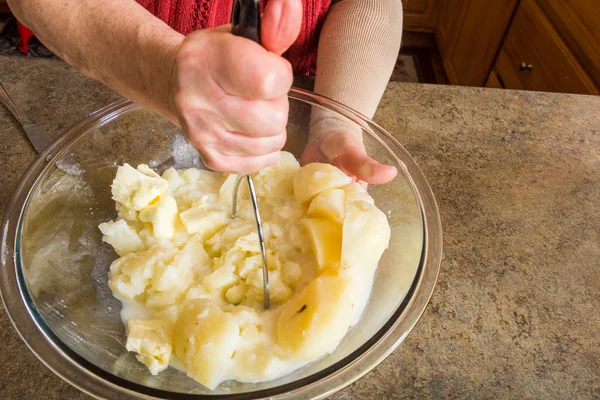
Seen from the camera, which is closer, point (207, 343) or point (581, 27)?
point (207, 343)

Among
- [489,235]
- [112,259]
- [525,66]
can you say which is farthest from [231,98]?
[525,66]

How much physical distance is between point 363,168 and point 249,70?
0.37m

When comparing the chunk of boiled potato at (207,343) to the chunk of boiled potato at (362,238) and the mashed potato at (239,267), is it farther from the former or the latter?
the chunk of boiled potato at (362,238)

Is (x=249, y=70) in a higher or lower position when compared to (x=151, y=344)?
A: higher

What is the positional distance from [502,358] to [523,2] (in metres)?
1.59

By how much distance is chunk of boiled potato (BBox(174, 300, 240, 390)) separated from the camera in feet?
1.88

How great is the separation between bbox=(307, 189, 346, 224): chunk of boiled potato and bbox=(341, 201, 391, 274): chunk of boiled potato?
0.6 inches

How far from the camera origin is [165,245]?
0.72 meters

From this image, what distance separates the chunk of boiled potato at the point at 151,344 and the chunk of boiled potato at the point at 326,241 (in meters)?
0.22

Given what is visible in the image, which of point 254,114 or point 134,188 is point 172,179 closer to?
point 134,188

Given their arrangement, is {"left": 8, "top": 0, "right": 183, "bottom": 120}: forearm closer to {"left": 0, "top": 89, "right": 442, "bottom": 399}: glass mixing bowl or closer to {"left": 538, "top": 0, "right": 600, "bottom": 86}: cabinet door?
{"left": 0, "top": 89, "right": 442, "bottom": 399}: glass mixing bowl

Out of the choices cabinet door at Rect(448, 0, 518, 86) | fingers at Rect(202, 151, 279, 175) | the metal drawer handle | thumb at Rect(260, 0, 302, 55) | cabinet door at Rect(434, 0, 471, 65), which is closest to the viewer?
thumb at Rect(260, 0, 302, 55)

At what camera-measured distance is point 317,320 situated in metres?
0.58

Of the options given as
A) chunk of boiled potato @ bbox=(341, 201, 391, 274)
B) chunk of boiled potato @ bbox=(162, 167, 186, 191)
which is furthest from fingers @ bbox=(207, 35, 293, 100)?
chunk of boiled potato @ bbox=(162, 167, 186, 191)
